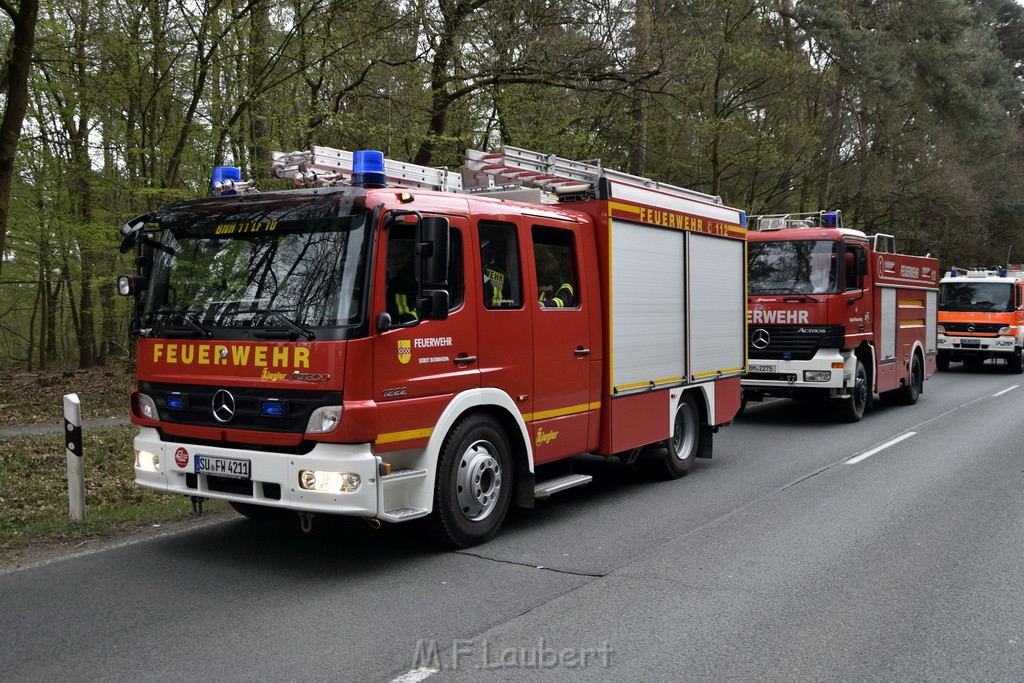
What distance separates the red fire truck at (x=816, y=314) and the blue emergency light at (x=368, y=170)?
8708mm

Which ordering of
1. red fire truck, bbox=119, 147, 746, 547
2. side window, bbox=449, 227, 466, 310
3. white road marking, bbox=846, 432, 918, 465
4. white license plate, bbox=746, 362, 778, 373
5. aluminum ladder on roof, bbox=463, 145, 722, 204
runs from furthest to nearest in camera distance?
white license plate, bbox=746, 362, 778, 373 < white road marking, bbox=846, 432, 918, 465 < aluminum ladder on roof, bbox=463, 145, 722, 204 < side window, bbox=449, 227, 466, 310 < red fire truck, bbox=119, 147, 746, 547

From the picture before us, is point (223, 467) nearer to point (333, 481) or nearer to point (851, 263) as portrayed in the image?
point (333, 481)

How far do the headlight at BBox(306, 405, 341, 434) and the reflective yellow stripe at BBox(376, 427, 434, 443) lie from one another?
0.96 feet

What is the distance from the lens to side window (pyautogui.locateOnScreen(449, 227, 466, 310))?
628cm

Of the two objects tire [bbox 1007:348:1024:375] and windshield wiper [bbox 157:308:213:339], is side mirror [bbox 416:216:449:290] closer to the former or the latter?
windshield wiper [bbox 157:308:213:339]

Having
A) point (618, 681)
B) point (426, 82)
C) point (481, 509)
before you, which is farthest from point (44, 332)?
point (618, 681)

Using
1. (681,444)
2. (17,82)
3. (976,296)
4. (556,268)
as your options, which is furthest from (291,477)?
(976,296)

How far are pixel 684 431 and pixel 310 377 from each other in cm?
502

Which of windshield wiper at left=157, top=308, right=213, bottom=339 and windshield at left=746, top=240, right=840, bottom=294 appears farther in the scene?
windshield at left=746, top=240, right=840, bottom=294

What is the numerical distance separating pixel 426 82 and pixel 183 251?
35.4 feet

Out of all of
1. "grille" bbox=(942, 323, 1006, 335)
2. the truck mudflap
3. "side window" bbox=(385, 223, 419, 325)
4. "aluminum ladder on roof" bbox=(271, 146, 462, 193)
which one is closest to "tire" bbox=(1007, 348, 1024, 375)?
"grille" bbox=(942, 323, 1006, 335)

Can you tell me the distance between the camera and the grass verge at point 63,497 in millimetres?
6711

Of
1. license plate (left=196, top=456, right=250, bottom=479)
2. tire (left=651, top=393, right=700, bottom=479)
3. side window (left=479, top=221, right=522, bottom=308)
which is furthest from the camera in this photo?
tire (left=651, top=393, right=700, bottom=479)

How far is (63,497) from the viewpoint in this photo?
812 centimetres
